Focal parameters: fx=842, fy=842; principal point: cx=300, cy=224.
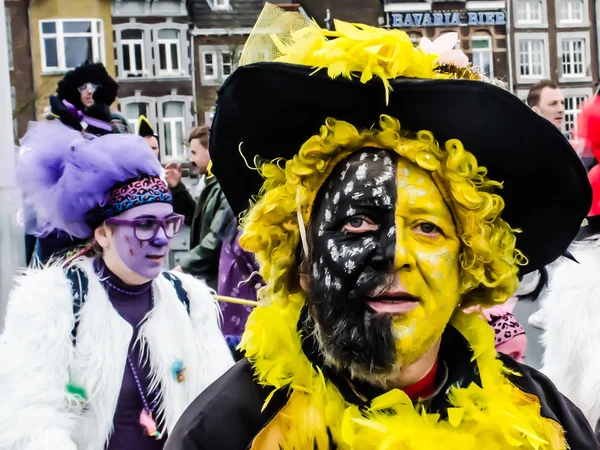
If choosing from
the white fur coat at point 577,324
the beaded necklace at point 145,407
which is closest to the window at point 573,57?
the white fur coat at point 577,324

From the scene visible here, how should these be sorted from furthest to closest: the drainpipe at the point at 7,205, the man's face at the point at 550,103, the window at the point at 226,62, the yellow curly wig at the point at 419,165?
the window at the point at 226,62
the man's face at the point at 550,103
the drainpipe at the point at 7,205
the yellow curly wig at the point at 419,165

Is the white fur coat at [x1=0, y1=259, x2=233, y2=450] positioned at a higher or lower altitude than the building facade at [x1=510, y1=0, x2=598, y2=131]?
lower

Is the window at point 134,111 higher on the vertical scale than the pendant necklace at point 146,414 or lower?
higher

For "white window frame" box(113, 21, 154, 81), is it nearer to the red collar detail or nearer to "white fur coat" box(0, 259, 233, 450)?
"white fur coat" box(0, 259, 233, 450)

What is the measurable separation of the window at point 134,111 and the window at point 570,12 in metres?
4.76

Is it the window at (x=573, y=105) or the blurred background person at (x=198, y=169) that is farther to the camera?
the window at (x=573, y=105)

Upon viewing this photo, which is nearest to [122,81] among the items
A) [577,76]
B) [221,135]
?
[577,76]

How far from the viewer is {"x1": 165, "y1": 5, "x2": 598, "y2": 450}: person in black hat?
189 cm

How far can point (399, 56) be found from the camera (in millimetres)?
1940

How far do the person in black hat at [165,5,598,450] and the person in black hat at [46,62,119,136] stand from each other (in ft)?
9.43

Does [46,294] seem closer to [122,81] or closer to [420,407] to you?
[420,407]

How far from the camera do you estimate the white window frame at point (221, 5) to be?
30.0 feet

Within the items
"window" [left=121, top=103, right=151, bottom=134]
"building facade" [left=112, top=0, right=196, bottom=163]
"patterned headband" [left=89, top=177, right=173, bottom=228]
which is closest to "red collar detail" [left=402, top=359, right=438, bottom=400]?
"patterned headband" [left=89, top=177, right=173, bottom=228]

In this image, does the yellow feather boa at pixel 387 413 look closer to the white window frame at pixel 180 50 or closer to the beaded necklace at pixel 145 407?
the beaded necklace at pixel 145 407
